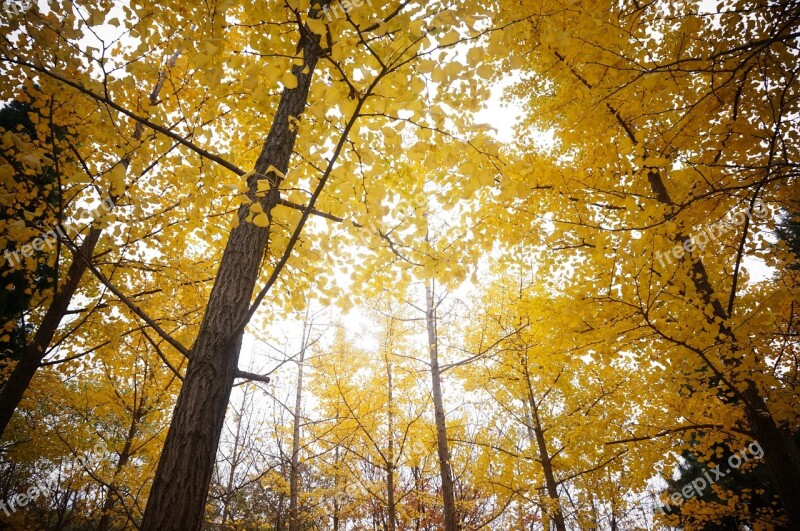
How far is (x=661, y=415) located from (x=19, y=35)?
7931 millimetres

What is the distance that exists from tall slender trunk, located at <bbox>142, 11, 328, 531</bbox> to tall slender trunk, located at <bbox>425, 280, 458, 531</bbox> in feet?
15.3

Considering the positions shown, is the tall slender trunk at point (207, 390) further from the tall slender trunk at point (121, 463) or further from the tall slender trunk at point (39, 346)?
the tall slender trunk at point (121, 463)

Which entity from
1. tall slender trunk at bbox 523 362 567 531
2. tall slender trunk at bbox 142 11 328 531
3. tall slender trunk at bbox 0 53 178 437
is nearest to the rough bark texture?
tall slender trunk at bbox 0 53 178 437

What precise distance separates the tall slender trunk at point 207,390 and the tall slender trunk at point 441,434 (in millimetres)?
4677

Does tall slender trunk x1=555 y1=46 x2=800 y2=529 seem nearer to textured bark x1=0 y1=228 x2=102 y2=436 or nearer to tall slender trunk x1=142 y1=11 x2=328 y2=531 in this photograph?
tall slender trunk x1=142 y1=11 x2=328 y2=531

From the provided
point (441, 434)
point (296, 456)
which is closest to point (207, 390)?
point (441, 434)

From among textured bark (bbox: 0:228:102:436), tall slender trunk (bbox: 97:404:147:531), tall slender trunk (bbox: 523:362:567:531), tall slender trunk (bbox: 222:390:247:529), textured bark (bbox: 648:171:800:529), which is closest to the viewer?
textured bark (bbox: 648:171:800:529)

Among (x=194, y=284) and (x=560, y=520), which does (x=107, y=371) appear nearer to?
(x=194, y=284)

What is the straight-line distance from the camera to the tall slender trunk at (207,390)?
140cm

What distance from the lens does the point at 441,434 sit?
5.77m

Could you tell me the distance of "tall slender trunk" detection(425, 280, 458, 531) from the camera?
205 inches

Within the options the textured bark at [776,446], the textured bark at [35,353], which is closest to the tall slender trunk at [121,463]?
the textured bark at [35,353]

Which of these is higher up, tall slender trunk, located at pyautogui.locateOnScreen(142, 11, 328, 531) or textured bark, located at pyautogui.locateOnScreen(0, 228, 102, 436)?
textured bark, located at pyautogui.locateOnScreen(0, 228, 102, 436)

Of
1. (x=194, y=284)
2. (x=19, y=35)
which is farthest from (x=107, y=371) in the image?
(x=19, y=35)
